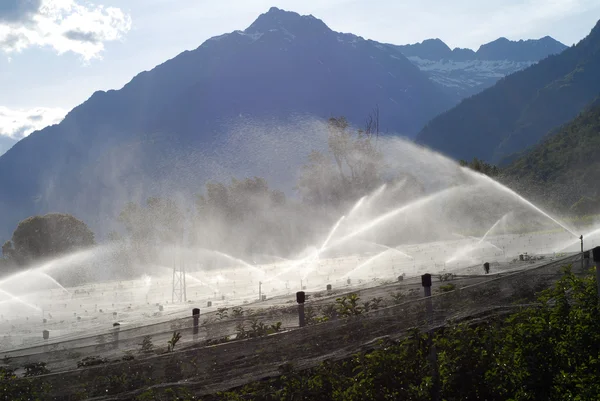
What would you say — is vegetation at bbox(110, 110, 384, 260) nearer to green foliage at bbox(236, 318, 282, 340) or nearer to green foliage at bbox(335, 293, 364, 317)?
green foliage at bbox(335, 293, 364, 317)

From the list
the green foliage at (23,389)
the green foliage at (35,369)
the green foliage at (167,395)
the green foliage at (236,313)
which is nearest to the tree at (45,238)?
the green foliage at (236,313)

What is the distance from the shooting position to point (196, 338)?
9836mm

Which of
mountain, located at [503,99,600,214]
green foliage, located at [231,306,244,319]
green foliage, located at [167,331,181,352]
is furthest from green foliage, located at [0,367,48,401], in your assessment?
mountain, located at [503,99,600,214]

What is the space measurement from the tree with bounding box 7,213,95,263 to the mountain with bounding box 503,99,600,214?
70.7 meters

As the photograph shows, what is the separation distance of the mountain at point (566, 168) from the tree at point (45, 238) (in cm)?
7068

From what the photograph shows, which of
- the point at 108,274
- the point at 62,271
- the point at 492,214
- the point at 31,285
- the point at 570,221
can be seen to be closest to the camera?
the point at 570,221

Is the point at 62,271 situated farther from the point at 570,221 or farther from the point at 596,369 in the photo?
the point at 596,369

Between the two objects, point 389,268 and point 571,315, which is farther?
point 389,268

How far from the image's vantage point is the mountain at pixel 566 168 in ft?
277

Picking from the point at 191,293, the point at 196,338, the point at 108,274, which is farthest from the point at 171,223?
the point at 196,338

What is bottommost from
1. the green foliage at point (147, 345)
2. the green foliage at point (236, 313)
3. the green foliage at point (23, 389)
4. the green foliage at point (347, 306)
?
the green foliage at point (23, 389)

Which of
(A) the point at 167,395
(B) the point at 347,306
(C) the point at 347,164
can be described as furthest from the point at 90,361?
(C) the point at 347,164

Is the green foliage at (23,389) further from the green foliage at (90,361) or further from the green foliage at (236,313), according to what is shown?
the green foliage at (236,313)

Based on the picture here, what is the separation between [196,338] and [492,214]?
67844 mm
